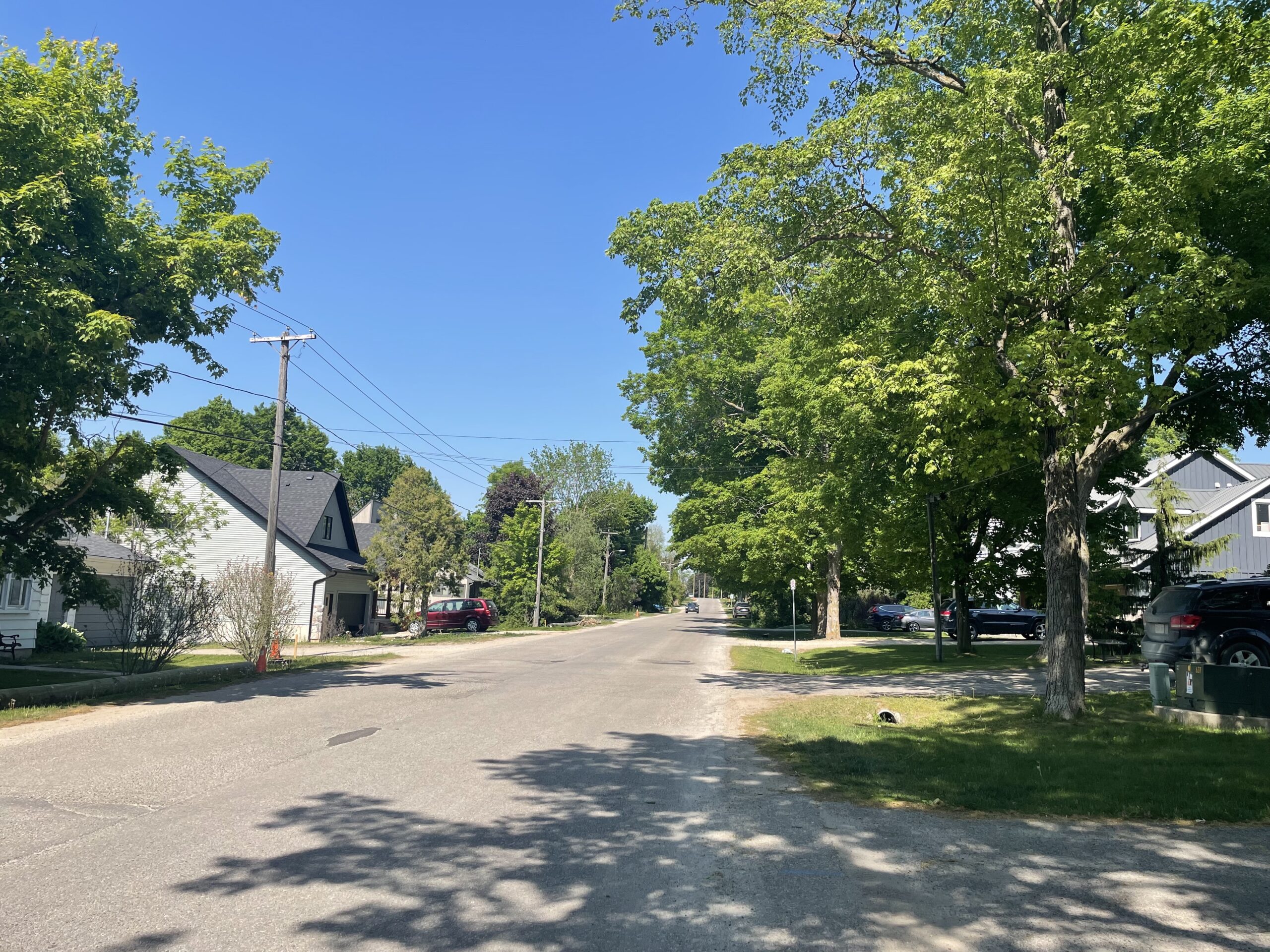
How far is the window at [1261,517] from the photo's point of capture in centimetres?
3809

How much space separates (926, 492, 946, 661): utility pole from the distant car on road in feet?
76.2

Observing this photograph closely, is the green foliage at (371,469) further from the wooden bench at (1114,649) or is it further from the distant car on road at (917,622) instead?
the wooden bench at (1114,649)

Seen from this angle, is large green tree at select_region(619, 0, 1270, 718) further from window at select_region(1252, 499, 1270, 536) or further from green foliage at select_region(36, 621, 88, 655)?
window at select_region(1252, 499, 1270, 536)

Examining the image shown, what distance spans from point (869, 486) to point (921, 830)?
13.3 metres

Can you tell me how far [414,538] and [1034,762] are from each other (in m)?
32.4

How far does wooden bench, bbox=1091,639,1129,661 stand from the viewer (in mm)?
23609

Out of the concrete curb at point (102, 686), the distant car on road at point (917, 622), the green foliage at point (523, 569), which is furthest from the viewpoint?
the green foliage at point (523, 569)

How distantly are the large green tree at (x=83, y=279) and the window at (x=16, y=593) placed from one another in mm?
8737

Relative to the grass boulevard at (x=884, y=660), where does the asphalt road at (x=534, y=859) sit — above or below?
above

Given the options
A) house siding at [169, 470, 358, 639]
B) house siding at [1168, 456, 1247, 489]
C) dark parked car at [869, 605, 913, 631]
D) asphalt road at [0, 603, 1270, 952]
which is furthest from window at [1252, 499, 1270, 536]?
house siding at [169, 470, 358, 639]

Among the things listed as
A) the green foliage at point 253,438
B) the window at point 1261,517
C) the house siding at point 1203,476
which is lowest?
the window at point 1261,517

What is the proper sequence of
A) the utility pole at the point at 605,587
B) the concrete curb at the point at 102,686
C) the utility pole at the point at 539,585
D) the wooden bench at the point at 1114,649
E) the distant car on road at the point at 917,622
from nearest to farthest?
the concrete curb at the point at 102,686, the wooden bench at the point at 1114,649, the distant car on road at the point at 917,622, the utility pole at the point at 539,585, the utility pole at the point at 605,587

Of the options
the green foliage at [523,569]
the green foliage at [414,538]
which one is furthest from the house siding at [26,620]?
the green foliage at [523,569]

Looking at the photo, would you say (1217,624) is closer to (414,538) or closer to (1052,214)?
(1052,214)
